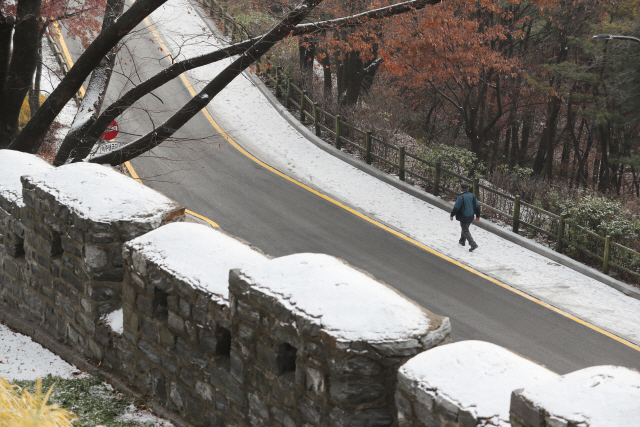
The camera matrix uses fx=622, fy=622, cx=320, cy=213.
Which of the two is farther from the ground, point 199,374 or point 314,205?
point 199,374

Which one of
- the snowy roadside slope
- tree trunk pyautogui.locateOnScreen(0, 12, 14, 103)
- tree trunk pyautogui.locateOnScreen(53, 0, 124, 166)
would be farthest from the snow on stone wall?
the snowy roadside slope

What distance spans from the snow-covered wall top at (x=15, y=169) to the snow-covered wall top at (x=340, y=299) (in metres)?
3.83

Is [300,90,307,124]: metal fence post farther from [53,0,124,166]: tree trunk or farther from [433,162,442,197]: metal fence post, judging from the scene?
[53,0,124,166]: tree trunk

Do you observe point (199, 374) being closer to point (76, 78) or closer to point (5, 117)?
point (76, 78)

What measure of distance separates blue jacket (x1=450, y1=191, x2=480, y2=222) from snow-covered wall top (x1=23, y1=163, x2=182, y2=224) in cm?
961

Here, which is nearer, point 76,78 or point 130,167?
point 76,78

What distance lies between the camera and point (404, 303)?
157 inches

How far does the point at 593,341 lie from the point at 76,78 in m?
9.73

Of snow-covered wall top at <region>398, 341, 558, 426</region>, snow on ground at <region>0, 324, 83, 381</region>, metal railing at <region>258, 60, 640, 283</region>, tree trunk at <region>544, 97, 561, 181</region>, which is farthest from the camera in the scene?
tree trunk at <region>544, 97, 561, 181</region>

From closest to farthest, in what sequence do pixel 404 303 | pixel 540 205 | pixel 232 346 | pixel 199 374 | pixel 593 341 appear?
pixel 404 303 → pixel 232 346 → pixel 199 374 → pixel 593 341 → pixel 540 205

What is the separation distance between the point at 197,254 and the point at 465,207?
10.4 meters

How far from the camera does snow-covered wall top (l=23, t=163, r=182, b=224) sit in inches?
222

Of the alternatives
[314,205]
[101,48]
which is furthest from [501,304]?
[101,48]

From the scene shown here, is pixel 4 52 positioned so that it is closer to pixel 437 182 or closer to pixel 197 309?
pixel 197 309
